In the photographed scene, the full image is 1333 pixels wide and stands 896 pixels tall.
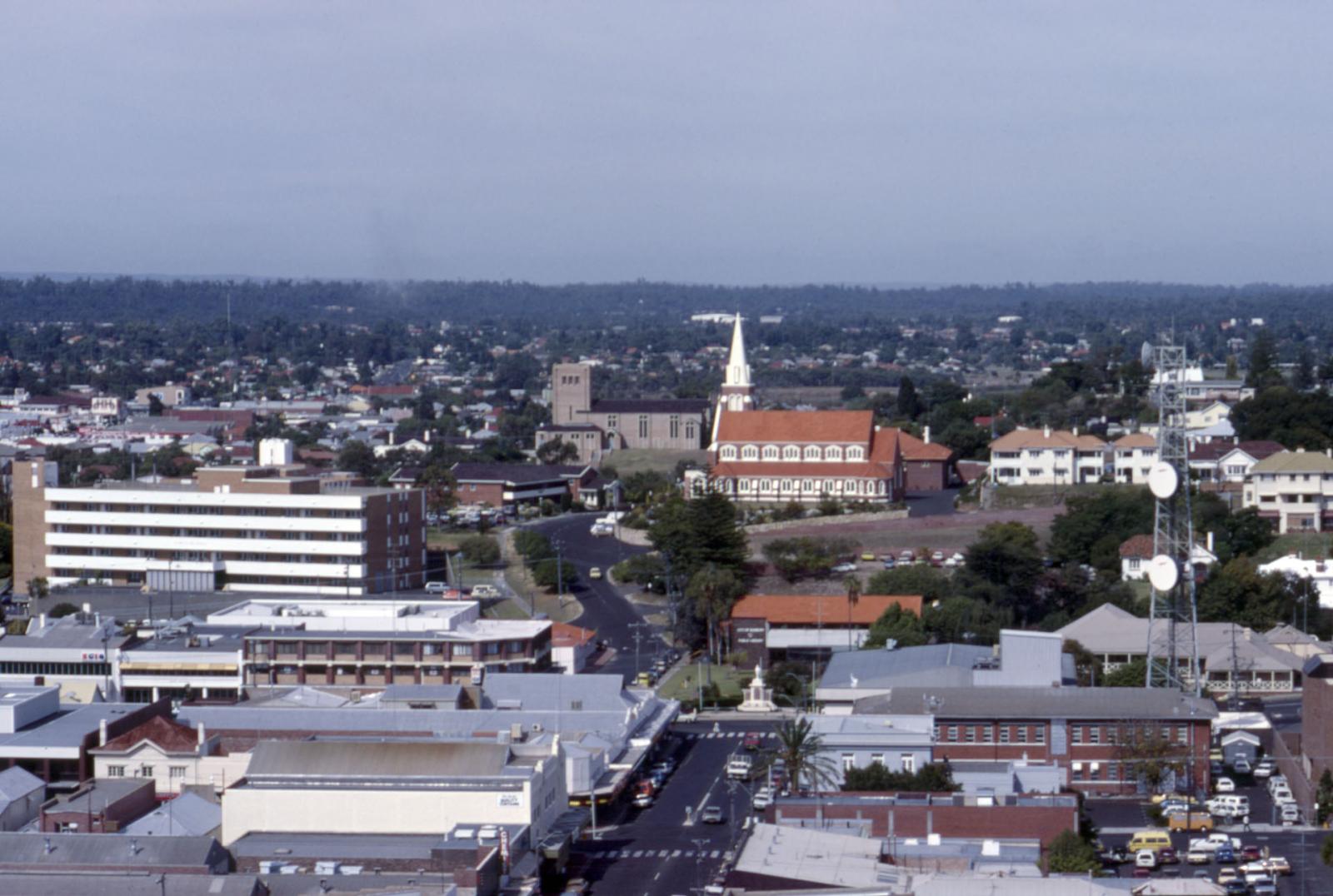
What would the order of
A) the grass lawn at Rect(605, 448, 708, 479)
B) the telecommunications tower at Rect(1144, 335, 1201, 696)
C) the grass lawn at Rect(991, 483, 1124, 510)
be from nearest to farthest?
the telecommunications tower at Rect(1144, 335, 1201, 696)
the grass lawn at Rect(991, 483, 1124, 510)
the grass lawn at Rect(605, 448, 708, 479)

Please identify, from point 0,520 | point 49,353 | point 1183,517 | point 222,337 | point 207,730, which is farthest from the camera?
point 222,337

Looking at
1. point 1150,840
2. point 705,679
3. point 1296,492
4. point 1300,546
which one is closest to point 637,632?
point 705,679

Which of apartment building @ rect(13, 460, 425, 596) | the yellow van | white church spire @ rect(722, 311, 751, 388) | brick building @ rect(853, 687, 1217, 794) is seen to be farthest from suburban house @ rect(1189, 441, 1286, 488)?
the yellow van

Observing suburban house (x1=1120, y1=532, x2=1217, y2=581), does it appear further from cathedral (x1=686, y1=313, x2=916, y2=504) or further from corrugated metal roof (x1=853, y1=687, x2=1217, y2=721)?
corrugated metal roof (x1=853, y1=687, x2=1217, y2=721)

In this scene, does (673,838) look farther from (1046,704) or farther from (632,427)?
(632,427)

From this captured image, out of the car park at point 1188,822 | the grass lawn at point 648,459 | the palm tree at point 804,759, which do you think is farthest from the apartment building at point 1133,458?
the palm tree at point 804,759

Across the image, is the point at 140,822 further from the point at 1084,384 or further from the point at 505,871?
the point at 1084,384

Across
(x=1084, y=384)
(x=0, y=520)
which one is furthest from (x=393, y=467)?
(x=1084, y=384)
